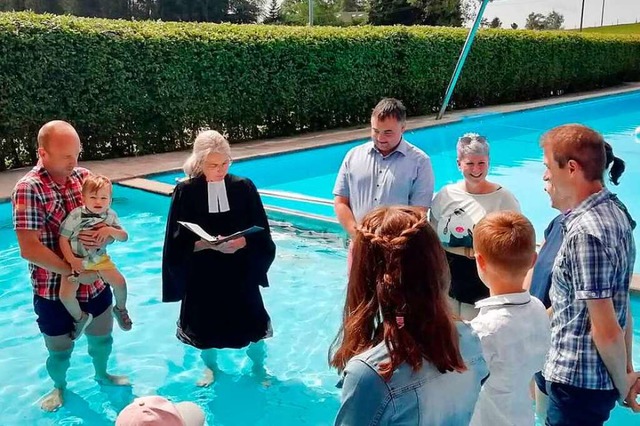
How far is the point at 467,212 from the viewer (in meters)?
3.34

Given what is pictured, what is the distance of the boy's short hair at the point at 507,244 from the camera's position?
2113 millimetres

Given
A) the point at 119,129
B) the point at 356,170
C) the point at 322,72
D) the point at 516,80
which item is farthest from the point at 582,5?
the point at 356,170

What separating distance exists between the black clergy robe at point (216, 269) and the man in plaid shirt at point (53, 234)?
44 centimetres

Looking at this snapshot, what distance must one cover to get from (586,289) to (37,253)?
8.67ft

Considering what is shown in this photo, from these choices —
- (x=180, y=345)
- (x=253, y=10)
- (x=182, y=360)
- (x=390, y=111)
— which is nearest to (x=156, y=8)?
(x=253, y=10)

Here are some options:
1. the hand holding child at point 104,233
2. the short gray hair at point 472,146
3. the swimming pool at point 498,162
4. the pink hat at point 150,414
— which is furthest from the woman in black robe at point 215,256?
the swimming pool at point 498,162

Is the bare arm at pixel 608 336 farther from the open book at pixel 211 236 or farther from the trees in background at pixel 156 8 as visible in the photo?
the trees in background at pixel 156 8

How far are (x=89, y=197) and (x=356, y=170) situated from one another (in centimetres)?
158

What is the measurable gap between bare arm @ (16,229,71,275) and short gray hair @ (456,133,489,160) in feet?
7.24

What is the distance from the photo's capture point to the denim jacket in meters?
1.51

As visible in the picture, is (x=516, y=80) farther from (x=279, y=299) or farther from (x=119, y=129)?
(x=279, y=299)

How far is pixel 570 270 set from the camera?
7.29ft

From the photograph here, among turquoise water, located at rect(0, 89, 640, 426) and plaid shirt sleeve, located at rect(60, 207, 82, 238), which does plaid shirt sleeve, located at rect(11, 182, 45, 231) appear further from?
turquoise water, located at rect(0, 89, 640, 426)

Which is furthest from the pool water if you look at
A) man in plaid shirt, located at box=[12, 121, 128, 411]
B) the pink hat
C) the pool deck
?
the pool deck
